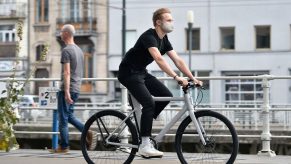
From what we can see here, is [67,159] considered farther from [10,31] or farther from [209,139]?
[10,31]

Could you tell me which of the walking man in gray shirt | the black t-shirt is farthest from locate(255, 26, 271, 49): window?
the black t-shirt

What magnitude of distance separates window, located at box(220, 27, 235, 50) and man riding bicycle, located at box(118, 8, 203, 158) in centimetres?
3936

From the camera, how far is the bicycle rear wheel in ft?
26.7

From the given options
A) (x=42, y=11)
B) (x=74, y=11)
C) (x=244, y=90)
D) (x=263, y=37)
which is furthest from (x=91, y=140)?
(x=42, y=11)

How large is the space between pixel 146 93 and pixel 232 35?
39806mm

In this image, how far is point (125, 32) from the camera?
46.8 m

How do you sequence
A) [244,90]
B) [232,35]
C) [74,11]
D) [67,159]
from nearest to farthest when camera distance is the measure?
[67,159]
[244,90]
[232,35]
[74,11]

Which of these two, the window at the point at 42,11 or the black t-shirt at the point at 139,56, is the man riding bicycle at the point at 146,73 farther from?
the window at the point at 42,11

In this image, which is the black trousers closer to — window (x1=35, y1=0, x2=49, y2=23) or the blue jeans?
the blue jeans

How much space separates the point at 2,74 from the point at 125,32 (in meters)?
8.71

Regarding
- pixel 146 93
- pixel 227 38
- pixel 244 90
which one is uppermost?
pixel 227 38

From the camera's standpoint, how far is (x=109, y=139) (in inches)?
328

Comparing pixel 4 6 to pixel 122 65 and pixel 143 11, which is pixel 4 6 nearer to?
pixel 143 11

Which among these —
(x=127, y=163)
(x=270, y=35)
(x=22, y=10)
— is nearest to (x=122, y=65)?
(x=127, y=163)
